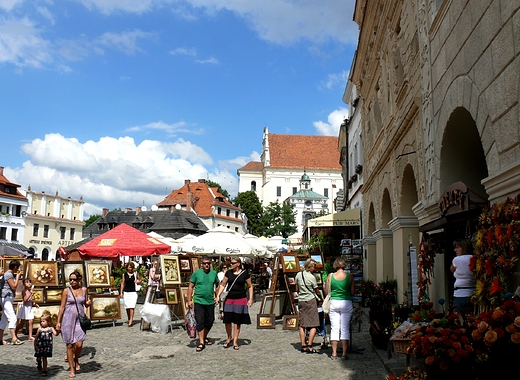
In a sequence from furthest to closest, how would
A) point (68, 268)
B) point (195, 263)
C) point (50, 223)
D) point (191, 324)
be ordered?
point (50, 223), point (195, 263), point (68, 268), point (191, 324)

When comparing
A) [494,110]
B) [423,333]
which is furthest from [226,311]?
[494,110]

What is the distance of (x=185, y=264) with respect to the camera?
1508cm

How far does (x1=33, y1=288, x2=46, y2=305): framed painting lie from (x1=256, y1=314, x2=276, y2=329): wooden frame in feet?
17.2

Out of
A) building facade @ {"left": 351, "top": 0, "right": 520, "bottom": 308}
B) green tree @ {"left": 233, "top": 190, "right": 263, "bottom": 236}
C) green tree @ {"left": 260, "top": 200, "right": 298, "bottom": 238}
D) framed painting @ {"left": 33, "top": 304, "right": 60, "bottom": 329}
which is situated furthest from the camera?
green tree @ {"left": 233, "top": 190, "right": 263, "bottom": 236}

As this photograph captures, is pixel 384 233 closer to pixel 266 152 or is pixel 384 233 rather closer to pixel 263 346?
pixel 263 346

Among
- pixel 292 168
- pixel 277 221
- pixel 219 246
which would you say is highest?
pixel 292 168

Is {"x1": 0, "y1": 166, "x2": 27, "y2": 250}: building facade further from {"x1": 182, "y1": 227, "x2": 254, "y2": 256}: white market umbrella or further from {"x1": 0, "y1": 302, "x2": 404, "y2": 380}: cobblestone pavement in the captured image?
{"x1": 0, "y1": 302, "x2": 404, "y2": 380}: cobblestone pavement

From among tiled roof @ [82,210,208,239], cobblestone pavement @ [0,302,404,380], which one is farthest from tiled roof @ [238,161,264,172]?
cobblestone pavement @ [0,302,404,380]

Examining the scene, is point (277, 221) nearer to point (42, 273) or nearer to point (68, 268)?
point (68, 268)

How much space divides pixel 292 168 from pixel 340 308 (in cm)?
9369

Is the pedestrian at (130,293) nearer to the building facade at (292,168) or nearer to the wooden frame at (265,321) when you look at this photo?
the wooden frame at (265,321)

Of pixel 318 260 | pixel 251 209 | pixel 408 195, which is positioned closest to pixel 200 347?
pixel 318 260

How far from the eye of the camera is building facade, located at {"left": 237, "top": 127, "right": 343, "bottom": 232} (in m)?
102

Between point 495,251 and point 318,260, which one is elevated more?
point 318,260
